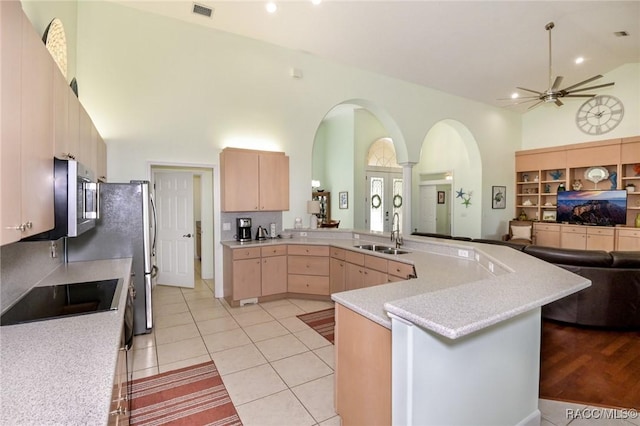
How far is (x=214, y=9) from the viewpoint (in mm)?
4328

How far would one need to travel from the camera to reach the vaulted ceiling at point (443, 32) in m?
4.41

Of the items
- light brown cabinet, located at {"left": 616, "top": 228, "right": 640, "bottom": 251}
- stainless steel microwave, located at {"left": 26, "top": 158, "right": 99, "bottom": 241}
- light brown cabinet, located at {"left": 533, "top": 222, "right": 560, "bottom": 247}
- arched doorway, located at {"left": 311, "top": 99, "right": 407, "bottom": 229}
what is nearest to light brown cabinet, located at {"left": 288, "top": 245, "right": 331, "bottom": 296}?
stainless steel microwave, located at {"left": 26, "top": 158, "right": 99, "bottom": 241}

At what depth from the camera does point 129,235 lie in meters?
3.48

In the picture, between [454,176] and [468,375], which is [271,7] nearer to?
[468,375]

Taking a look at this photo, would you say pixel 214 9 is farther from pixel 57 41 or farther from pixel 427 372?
pixel 427 372

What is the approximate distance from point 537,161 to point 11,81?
1003 centimetres

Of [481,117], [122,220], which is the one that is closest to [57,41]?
[122,220]

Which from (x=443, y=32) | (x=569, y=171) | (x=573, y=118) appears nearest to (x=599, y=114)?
(x=573, y=118)

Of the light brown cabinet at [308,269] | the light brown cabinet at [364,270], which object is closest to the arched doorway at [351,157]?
the light brown cabinet at [308,269]

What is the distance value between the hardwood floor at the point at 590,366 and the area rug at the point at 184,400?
8.31 ft

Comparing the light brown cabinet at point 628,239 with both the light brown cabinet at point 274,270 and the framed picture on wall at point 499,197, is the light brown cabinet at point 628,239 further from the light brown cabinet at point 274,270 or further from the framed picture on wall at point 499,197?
the light brown cabinet at point 274,270

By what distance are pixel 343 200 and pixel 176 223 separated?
183 inches

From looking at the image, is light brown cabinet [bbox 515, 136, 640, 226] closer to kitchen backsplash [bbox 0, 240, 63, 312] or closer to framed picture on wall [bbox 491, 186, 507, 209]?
framed picture on wall [bbox 491, 186, 507, 209]

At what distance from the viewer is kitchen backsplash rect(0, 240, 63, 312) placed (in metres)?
1.79
